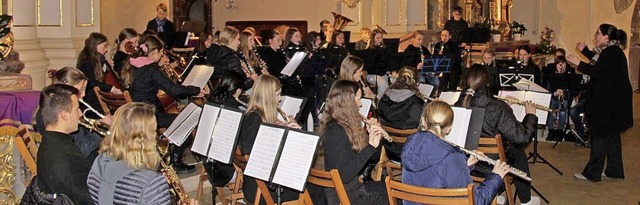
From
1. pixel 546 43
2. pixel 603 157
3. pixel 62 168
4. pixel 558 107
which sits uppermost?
pixel 546 43

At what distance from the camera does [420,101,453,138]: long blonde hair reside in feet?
17.2

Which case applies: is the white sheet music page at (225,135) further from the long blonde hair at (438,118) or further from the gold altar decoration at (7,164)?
the gold altar decoration at (7,164)

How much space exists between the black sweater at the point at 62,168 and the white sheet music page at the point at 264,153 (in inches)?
49.8

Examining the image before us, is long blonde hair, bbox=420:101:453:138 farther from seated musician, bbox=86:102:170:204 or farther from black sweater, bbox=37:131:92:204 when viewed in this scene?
black sweater, bbox=37:131:92:204

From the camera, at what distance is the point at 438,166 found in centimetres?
516

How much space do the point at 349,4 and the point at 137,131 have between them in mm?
13200

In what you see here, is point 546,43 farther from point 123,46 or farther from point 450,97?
point 123,46

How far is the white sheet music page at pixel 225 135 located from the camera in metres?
5.89

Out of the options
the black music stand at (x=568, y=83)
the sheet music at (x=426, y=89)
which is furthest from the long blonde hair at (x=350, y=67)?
the black music stand at (x=568, y=83)

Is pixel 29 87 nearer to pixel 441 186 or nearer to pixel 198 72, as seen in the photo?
pixel 198 72

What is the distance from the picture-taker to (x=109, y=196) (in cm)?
420

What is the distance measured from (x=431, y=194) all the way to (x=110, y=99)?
4.41 metres

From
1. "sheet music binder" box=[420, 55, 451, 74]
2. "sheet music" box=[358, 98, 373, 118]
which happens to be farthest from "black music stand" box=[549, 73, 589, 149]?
"sheet music" box=[358, 98, 373, 118]

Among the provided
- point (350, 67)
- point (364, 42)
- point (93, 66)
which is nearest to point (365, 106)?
point (350, 67)
